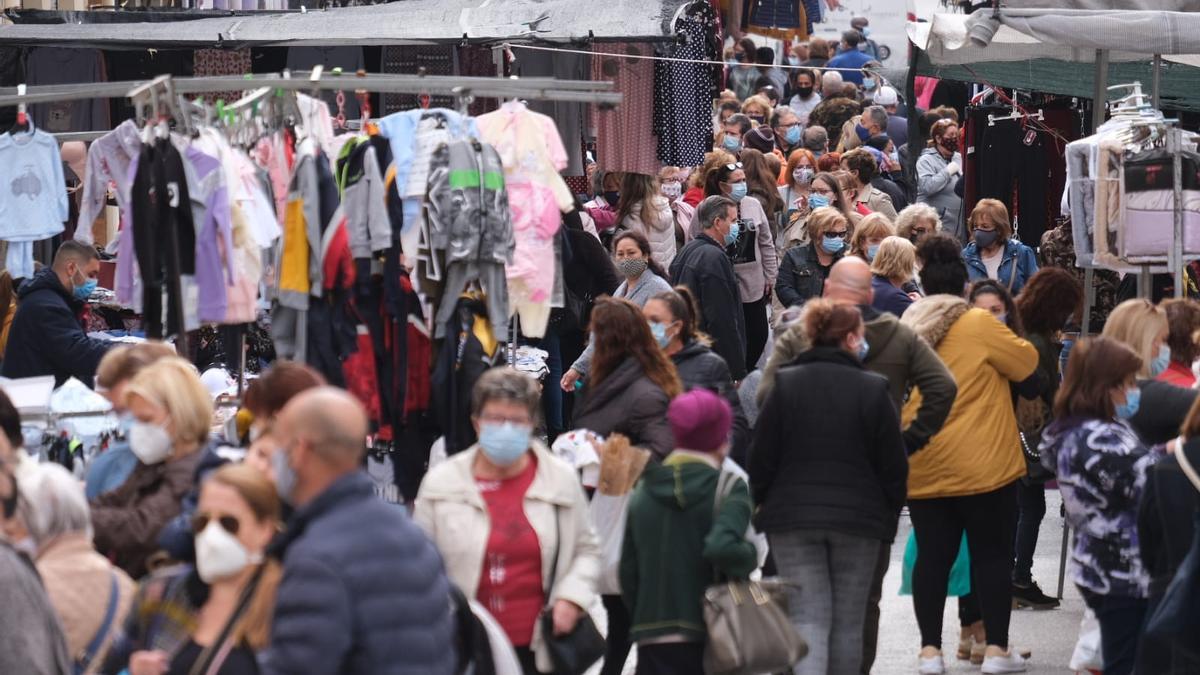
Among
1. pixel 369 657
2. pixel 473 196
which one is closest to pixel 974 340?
pixel 473 196

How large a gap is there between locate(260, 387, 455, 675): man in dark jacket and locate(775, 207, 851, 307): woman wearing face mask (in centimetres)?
851

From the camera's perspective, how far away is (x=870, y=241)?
1258 cm

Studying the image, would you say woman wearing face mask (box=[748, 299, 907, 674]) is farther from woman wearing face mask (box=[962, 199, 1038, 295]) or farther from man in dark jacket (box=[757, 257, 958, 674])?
woman wearing face mask (box=[962, 199, 1038, 295])

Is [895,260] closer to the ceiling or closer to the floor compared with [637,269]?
closer to the ceiling

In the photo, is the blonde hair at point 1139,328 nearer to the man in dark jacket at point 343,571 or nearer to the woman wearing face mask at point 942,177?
the man in dark jacket at point 343,571

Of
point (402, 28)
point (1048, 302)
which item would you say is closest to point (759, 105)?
point (402, 28)

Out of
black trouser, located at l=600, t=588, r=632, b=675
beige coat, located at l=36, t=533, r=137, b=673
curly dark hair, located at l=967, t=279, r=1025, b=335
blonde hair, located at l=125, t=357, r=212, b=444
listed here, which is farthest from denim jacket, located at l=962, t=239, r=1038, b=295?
beige coat, located at l=36, t=533, r=137, b=673

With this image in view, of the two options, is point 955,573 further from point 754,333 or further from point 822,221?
point 754,333

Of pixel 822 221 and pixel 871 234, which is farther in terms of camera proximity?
pixel 822 221

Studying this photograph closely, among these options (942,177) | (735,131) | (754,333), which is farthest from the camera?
(735,131)

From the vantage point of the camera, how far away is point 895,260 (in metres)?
11.3

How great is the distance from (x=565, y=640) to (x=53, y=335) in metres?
4.85

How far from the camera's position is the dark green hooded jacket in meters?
7.86

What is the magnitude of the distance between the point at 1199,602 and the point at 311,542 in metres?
3.65
